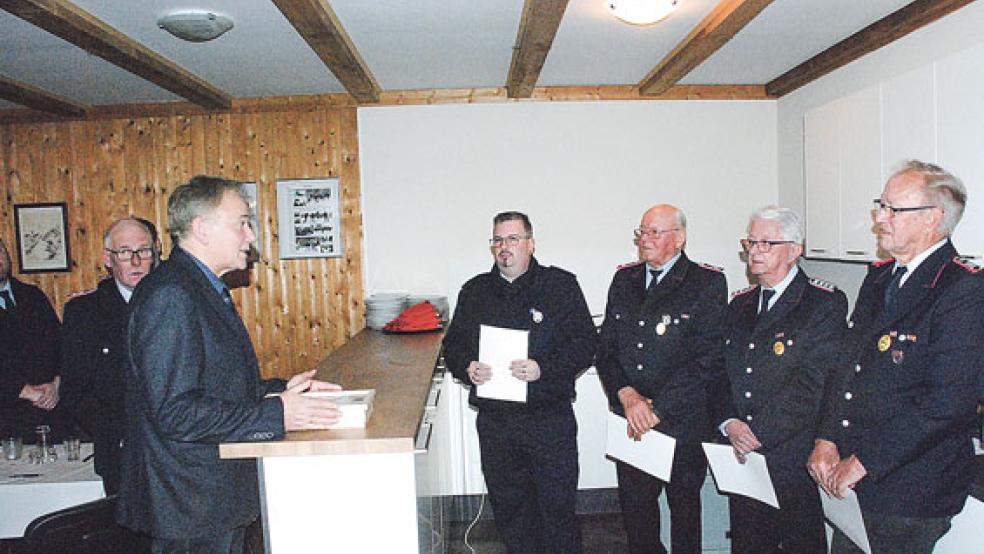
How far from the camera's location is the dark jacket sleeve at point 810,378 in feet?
8.29

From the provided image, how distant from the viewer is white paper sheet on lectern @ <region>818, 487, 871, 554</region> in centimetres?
212

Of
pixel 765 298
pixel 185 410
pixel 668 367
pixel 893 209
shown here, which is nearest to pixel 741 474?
pixel 668 367

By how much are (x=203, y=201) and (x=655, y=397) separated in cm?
190

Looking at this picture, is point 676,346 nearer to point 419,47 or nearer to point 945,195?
point 945,195

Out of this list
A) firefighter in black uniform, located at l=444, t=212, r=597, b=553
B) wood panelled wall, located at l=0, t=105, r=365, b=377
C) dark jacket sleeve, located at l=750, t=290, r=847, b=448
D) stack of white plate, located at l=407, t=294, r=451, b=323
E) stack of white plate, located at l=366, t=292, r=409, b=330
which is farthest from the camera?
wood panelled wall, located at l=0, t=105, r=365, b=377

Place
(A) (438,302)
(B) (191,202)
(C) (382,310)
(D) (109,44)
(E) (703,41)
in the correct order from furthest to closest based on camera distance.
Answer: (A) (438,302) < (C) (382,310) < (E) (703,41) < (D) (109,44) < (B) (191,202)

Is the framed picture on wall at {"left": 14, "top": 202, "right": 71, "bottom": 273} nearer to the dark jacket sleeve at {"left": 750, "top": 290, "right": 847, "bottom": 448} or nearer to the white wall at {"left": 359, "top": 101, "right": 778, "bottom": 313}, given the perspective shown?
the white wall at {"left": 359, "top": 101, "right": 778, "bottom": 313}

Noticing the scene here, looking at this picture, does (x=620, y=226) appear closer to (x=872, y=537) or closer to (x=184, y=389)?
(x=872, y=537)

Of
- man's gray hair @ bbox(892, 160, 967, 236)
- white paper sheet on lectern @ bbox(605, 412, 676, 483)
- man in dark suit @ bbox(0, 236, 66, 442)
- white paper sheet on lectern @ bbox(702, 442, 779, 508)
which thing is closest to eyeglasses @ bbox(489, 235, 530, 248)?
white paper sheet on lectern @ bbox(605, 412, 676, 483)

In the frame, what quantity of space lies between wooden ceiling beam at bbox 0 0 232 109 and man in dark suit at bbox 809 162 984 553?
3028 mm

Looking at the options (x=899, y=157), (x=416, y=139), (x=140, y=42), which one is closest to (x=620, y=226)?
(x=416, y=139)

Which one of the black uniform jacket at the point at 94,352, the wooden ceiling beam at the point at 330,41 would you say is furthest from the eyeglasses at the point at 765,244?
the black uniform jacket at the point at 94,352

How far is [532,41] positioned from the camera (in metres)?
3.39

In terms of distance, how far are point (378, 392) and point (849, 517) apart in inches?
58.6
